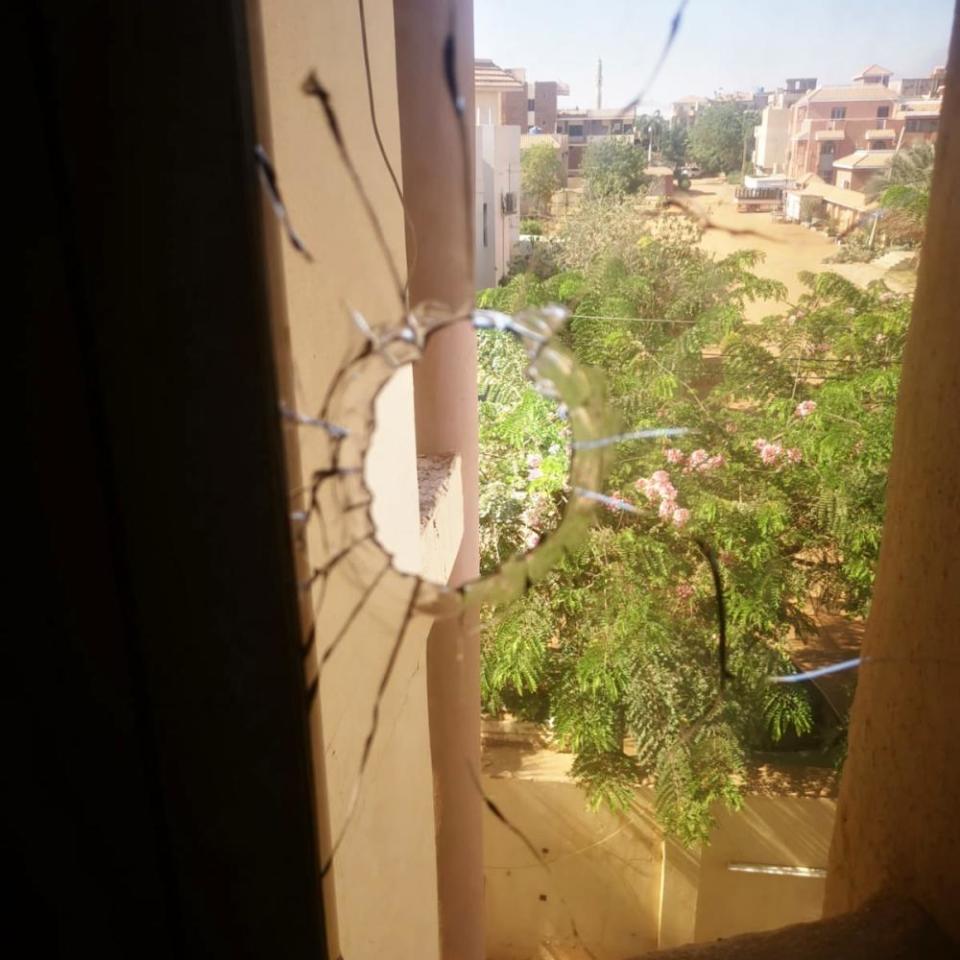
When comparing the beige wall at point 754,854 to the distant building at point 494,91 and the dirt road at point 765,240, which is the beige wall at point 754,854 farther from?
the distant building at point 494,91

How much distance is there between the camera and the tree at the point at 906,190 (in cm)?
61

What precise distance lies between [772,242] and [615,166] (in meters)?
0.25

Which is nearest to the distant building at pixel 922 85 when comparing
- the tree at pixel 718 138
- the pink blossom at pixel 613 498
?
the tree at pixel 718 138

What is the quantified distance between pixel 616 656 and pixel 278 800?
0.93m

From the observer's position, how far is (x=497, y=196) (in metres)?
0.70

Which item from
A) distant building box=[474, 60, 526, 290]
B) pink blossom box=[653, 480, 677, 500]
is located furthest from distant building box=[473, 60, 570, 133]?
pink blossom box=[653, 480, 677, 500]

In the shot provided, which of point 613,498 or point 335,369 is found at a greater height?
point 335,369

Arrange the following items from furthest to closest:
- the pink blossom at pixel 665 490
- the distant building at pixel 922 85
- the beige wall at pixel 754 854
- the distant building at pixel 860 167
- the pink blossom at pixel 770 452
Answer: the beige wall at pixel 754 854 < the pink blossom at pixel 770 452 < the pink blossom at pixel 665 490 < the distant building at pixel 860 167 < the distant building at pixel 922 85

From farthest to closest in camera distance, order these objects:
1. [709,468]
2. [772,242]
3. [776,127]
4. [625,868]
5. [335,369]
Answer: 1. [625,868]
2. [709,468]
3. [772,242]
4. [776,127]
5. [335,369]

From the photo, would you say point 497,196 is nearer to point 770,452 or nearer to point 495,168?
point 495,168

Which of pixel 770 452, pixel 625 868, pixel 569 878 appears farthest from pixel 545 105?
pixel 625 868

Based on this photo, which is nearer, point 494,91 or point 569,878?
point 494,91

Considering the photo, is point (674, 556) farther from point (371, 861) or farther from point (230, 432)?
point (230, 432)

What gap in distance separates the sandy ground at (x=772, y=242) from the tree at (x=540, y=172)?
12 cm
